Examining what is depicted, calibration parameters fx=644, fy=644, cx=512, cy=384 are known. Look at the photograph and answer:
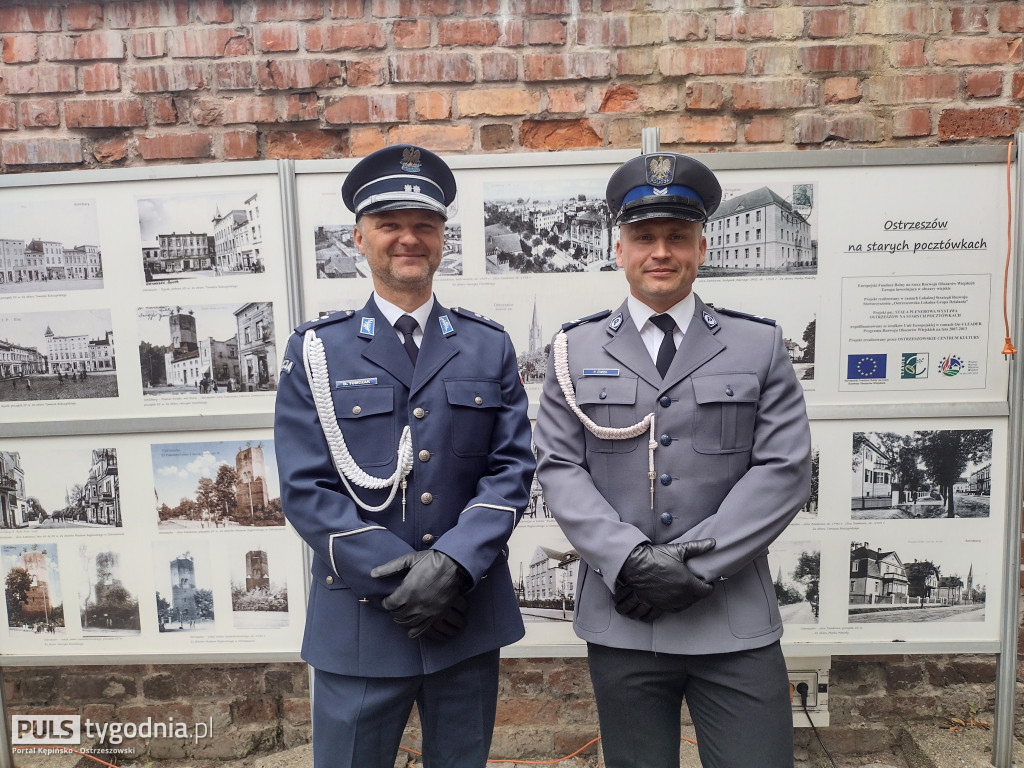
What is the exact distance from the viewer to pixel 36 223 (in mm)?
2443

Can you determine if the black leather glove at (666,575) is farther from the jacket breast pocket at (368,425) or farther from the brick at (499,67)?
the brick at (499,67)

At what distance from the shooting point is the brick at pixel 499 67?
7.89 feet

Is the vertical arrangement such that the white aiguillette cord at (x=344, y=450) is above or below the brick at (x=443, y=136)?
below

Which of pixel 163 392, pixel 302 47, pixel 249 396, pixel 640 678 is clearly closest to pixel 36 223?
pixel 163 392

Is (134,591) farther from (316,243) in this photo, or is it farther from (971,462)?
(971,462)

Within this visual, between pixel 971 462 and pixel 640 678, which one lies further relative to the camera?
pixel 971 462

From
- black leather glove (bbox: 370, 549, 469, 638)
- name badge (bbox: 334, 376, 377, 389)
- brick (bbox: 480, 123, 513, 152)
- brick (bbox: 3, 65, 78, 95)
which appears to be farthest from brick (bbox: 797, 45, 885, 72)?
brick (bbox: 3, 65, 78, 95)

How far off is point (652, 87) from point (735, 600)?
1840 mm

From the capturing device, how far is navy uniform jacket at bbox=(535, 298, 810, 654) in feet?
5.15

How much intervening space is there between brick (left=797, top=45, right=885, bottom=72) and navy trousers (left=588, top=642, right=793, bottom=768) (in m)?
2.05

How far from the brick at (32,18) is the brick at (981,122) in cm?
335

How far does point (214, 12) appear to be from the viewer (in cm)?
241

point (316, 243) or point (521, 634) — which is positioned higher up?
point (316, 243)

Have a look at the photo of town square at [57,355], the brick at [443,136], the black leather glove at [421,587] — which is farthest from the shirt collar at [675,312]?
the photo of town square at [57,355]
